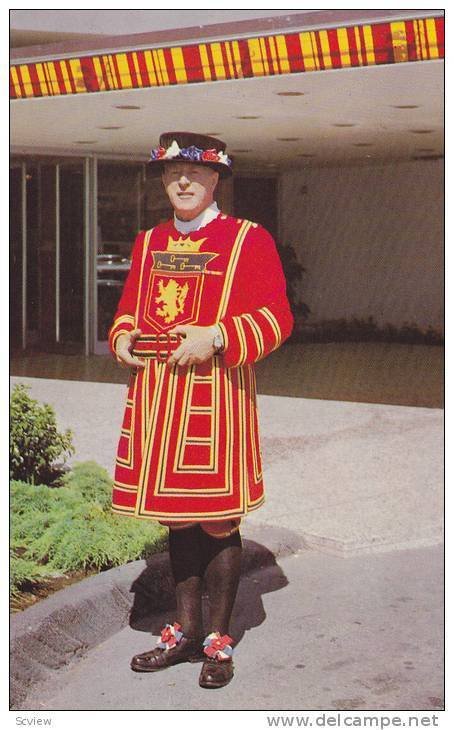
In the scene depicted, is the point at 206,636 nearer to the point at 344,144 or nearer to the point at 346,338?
the point at 344,144

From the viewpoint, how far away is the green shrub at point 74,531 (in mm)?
3672

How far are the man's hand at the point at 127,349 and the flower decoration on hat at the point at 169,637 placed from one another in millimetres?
512

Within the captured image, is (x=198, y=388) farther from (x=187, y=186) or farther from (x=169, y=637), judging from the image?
(x=169, y=637)

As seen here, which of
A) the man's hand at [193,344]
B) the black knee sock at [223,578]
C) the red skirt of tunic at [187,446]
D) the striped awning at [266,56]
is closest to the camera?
the man's hand at [193,344]

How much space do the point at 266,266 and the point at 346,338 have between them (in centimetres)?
1759

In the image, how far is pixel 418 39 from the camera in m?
6.88

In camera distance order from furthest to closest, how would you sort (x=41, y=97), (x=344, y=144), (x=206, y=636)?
1. (x=344, y=144)
2. (x=41, y=97)
3. (x=206, y=636)

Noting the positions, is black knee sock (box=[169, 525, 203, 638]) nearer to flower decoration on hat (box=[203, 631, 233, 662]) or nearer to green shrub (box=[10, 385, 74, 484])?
flower decoration on hat (box=[203, 631, 233, 662])

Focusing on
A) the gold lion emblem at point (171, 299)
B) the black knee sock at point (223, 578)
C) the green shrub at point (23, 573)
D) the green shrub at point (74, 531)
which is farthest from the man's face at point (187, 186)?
the green shrub at point (23, 573)

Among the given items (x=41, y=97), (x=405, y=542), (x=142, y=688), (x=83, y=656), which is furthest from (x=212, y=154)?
(x=41, y=97)

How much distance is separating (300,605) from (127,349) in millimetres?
2919

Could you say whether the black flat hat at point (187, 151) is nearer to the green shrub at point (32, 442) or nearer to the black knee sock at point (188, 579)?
the black knee sock at point (188, 579)

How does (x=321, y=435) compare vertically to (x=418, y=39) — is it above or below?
below

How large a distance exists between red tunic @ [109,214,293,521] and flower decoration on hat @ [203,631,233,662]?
0.29 meters
